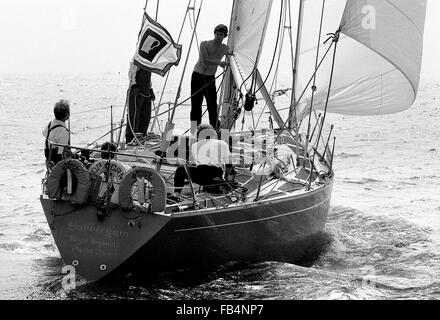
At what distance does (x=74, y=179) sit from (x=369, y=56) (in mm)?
5421

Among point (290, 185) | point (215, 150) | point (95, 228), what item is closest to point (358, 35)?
point (290, 185)

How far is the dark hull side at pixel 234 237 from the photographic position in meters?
8.02

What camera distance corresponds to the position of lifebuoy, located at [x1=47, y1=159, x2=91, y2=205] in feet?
26.3

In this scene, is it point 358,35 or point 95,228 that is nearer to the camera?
point 95,228

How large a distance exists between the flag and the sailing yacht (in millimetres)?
12

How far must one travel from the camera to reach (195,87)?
37.7ft

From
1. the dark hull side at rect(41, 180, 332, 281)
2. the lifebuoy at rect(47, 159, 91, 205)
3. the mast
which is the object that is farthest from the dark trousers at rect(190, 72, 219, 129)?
the lifebuoy at rect(47, 159, 91, 205)

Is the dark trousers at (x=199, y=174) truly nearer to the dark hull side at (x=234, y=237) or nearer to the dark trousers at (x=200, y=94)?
the dark hull side at (x=234, y=237)

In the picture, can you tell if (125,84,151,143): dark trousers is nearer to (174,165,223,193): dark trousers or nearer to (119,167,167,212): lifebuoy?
(174,165,223,193): dark trousers

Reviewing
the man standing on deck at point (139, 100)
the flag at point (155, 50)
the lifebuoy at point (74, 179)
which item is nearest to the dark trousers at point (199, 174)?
the lifebuoy at point (74, 179)

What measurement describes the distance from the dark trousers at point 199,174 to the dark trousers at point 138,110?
3133 millimetres
